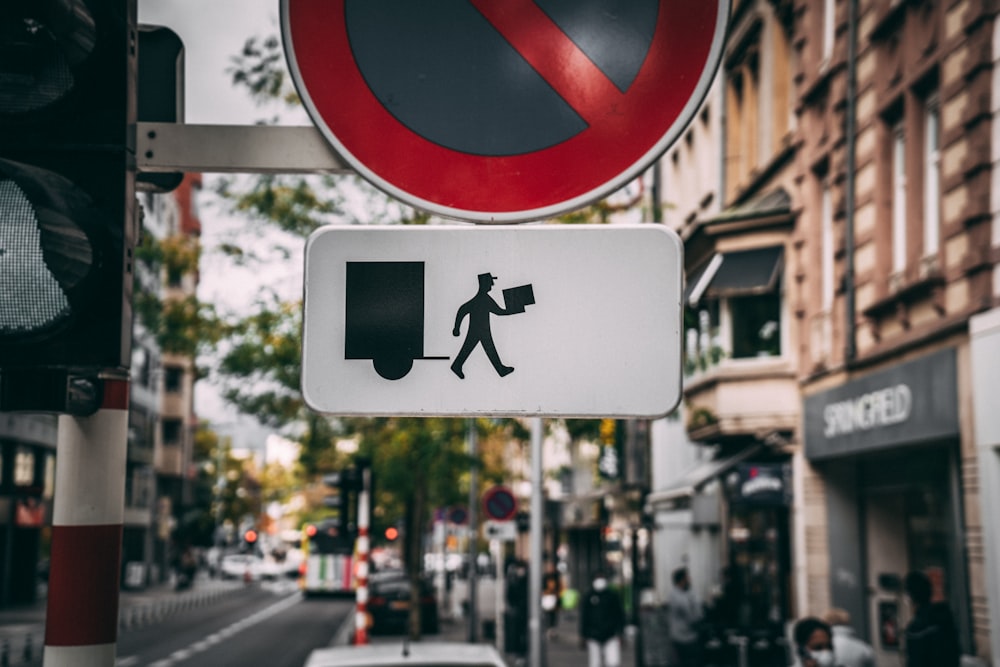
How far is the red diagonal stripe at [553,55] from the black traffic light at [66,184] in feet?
2.16

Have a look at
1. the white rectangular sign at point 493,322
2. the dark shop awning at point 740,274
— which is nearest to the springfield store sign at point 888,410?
the dark shop awning at point 740,274

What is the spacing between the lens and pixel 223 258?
21.5 metres

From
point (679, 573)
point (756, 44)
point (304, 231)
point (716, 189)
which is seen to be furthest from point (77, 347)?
point (716, 189)

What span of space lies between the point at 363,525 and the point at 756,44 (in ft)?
37.7

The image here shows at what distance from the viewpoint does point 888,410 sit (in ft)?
53.4

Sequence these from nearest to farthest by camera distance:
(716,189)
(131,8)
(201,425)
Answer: (131,8) → (716,189) → (201,425)

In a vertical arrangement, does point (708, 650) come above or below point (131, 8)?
below

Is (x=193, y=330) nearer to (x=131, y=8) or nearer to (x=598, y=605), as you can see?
(x=598, y=605)

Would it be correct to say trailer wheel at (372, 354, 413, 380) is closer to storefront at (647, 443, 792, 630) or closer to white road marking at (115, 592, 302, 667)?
storefront at (647, 443, 792, 630)

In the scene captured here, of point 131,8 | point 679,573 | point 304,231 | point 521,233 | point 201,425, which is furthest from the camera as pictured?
point 201,425

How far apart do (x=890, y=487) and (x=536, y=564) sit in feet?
16.1

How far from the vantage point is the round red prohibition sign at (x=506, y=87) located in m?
2.07

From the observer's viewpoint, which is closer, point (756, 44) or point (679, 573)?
point (679, 573)

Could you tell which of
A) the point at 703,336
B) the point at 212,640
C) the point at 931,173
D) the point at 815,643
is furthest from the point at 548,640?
the point at 815,643
